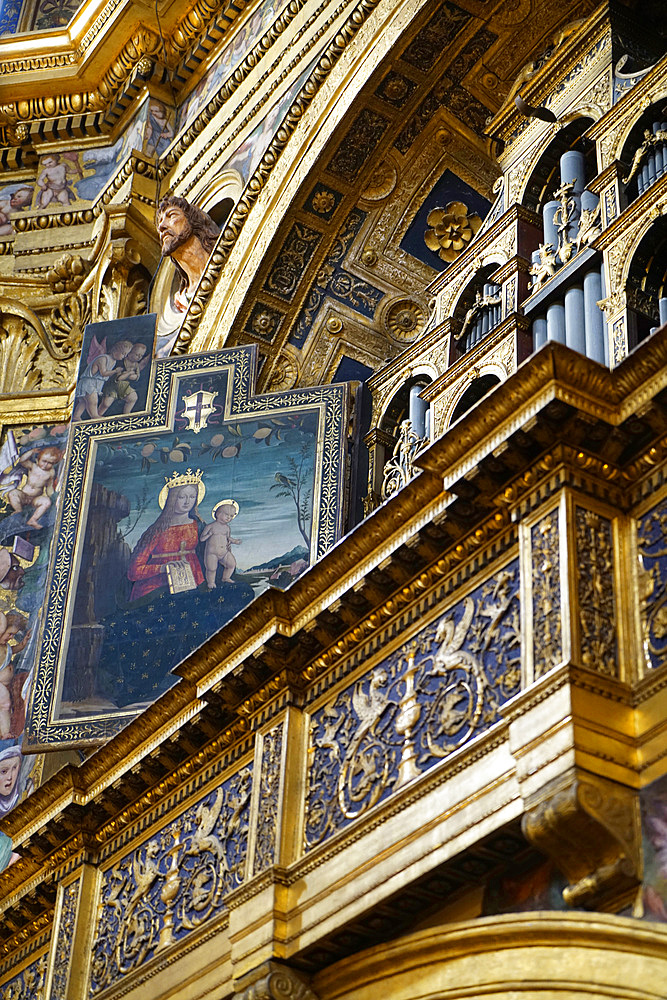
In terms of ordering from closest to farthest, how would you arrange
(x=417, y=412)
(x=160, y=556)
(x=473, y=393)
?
(x=473, y=393) < (x=417, y=412) < (x=160, y=556)

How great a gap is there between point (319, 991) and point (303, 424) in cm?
537

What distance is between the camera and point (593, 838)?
21.5 ft

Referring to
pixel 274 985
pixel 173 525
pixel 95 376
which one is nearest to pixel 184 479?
pixel 173 525

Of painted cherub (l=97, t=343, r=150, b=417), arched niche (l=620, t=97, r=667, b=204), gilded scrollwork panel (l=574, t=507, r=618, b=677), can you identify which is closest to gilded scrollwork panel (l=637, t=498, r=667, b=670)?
gilded scrollwork panel (l=574, t=507, r=618, b=677)

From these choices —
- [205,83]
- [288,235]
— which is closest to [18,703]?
[288,235]

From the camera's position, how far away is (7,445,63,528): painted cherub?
51.2 feet

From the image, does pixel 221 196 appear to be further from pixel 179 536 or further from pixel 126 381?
pixel 179 536

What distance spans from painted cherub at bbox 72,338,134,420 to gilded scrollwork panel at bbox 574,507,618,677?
6780 millimetres

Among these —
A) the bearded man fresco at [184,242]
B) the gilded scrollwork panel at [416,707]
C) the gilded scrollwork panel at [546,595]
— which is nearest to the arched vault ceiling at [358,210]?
the bearded man fresco at [184,242]

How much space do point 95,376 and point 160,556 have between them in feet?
6.73

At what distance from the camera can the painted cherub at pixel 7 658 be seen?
14.2 m

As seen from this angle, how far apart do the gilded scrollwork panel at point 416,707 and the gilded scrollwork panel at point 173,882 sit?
699mm

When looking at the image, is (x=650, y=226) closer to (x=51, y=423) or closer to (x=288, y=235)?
(x=288, y=235)

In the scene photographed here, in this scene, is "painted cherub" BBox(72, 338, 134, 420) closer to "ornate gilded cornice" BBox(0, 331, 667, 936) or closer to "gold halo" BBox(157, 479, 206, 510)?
"gold halo" BBox(157, 479, 206, 510)
